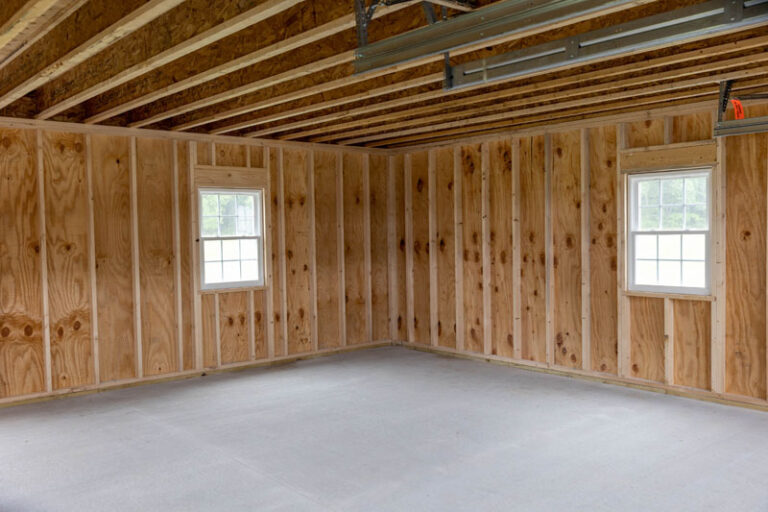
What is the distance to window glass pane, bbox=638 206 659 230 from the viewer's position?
18.4ft

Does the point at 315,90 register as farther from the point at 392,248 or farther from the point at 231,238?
the point at 392,248

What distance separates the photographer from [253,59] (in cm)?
372

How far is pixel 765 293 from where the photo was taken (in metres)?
4.96

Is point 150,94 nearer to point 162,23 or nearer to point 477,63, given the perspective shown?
point 162,23

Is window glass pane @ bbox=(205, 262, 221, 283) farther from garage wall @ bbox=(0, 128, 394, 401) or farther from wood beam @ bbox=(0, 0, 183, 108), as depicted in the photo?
wood beam @ bbox=(0, 0, 183, 108)

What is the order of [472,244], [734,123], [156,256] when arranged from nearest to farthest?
[734,123], [156,256], [472,244]

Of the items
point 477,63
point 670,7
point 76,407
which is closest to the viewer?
point 670,7

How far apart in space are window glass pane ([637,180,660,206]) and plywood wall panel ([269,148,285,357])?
3753mm

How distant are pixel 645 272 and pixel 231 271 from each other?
416 centimetres

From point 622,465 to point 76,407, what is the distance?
4392mm

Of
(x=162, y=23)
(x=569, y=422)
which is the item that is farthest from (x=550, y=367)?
(x=162, y=23)

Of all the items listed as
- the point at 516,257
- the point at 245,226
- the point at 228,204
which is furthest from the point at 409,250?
the point at 228,204

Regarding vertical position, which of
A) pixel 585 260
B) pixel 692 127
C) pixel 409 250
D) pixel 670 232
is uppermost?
pixel 692 127

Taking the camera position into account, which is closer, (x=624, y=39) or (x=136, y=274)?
(x=624, y=39)
